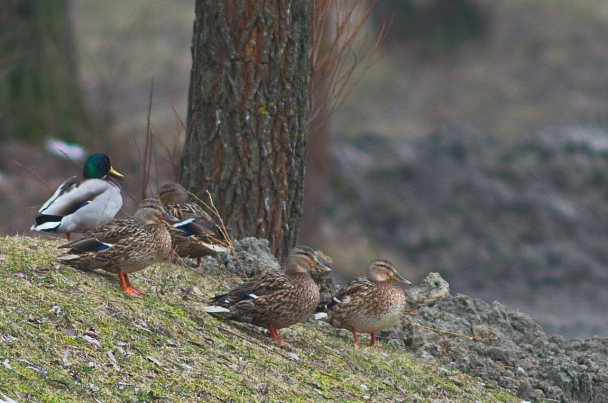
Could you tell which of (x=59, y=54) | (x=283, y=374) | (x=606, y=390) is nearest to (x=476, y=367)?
(x=606, y=390)

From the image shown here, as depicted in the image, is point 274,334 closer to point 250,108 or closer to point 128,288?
point 128,288

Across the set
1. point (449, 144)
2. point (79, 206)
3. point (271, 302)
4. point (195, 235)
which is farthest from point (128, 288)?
point (449, 144)

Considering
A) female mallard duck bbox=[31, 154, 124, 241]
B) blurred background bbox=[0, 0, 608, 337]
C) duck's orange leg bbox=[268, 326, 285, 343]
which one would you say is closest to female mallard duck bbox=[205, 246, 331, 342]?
duck's orange leg bbox=[268, 326, 285, 343]

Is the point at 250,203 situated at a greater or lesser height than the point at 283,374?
greater

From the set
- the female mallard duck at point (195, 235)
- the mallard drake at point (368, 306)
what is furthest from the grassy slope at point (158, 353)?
the female mallard duck at point (195, 235)

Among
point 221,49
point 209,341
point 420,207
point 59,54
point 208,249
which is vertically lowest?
point 209,341

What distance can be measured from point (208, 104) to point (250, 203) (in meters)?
0.97

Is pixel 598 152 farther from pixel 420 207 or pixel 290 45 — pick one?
pixel 290 45

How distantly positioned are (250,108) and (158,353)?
3.51 m

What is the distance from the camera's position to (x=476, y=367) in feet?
26.9

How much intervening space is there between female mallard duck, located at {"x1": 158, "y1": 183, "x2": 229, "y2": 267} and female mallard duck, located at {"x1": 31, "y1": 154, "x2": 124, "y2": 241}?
532mm

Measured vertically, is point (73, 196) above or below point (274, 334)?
above

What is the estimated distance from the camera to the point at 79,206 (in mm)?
8602

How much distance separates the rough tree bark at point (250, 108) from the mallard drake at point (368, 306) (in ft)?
5.08
